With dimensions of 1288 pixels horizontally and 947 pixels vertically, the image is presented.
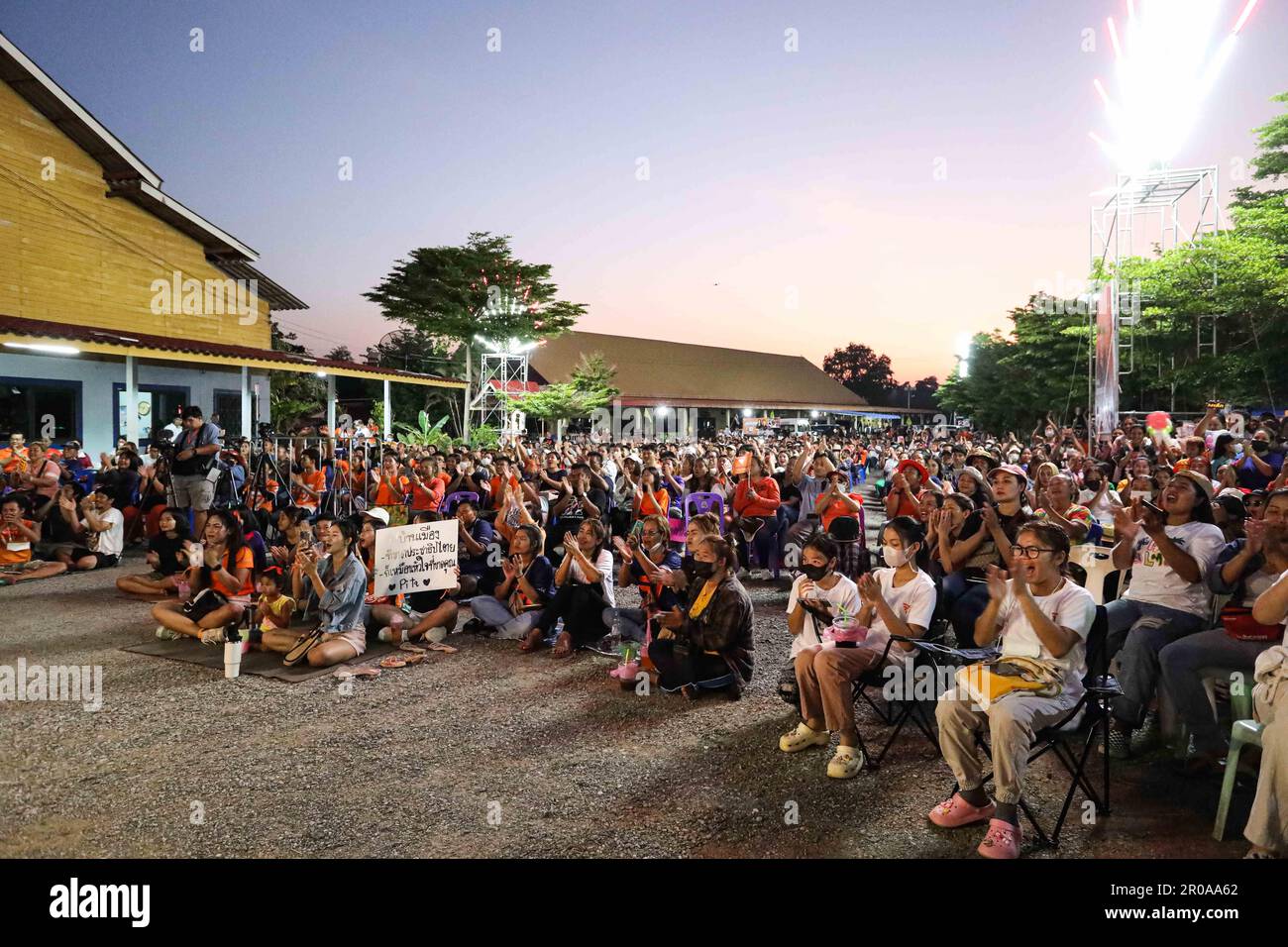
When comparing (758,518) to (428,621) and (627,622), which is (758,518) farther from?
(428,621)

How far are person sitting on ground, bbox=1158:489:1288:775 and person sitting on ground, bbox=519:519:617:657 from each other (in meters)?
4.09

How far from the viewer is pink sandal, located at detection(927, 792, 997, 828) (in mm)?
3570

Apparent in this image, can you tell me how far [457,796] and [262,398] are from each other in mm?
20660

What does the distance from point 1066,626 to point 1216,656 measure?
1045 mm

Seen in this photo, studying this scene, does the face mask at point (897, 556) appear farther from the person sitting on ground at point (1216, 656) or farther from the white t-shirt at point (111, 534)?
the white t-shirt at point (111, 534)

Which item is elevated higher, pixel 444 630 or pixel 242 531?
pixel 242 531

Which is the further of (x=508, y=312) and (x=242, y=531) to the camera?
(x=508, y=312)

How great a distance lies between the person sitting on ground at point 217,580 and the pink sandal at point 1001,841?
616cm

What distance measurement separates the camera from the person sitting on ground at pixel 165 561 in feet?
28.4

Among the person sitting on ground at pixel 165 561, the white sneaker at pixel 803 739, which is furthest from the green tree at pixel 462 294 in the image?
the white sneaker at pixel 803 739

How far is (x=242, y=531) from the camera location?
717 cm
